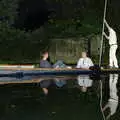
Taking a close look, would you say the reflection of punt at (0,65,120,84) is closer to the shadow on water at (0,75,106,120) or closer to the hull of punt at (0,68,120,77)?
the hull of punt at (0,68,120,77)

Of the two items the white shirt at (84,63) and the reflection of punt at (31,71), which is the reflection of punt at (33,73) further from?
the white shirt at (84,63)

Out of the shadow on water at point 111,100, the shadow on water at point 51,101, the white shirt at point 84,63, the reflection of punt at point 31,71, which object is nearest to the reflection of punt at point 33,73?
the reflection of punt at point 31,71

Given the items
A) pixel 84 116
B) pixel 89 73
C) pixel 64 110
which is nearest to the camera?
pixel 84 116

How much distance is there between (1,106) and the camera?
10.3 m

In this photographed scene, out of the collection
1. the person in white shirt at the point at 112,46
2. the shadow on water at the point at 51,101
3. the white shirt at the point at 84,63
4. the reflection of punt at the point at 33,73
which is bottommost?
the shadow on water at the point at 51,101

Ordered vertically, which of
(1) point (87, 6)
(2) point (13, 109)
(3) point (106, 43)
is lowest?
(2) point (13, 109)

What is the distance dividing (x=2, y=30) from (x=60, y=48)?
330 cm

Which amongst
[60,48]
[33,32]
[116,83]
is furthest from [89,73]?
[33,32]

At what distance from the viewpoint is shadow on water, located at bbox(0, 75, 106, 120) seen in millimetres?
9102

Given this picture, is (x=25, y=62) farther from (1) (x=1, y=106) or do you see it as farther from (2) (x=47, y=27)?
(1) (x=1, y=106)

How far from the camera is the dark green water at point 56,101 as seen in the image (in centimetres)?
907

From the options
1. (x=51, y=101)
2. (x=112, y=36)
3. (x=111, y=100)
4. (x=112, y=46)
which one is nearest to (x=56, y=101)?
(x=51, y=101)

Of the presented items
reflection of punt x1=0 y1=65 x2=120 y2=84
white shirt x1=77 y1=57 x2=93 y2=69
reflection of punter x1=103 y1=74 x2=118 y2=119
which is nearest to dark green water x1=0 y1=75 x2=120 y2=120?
reflection of punter x1=103 y1=74 x2=118 y2=119

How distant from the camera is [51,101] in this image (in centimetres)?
1098
